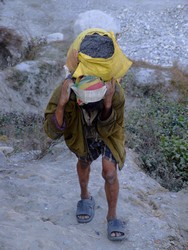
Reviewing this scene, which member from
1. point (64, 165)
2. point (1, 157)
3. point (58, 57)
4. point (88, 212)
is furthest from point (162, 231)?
point (58, 57)

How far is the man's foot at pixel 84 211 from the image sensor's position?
4.13m

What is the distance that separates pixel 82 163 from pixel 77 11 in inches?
385

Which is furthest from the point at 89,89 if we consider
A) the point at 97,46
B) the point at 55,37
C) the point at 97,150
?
the point at 55,37

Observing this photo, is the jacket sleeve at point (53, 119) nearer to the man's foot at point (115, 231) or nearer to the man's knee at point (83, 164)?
the man's knee at point (83, 164)

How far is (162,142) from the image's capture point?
19.8 feet

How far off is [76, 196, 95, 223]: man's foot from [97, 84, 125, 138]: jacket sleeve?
0.76 m

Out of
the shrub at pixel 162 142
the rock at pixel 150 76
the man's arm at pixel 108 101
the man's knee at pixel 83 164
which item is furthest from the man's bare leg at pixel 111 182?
the rock at pixel 150 76

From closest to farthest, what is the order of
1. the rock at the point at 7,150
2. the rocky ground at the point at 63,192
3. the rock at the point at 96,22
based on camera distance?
1. the rocky ground at the point at 63,192
2. the rock at the point at 7,150
3. the rock at the point at 96,22

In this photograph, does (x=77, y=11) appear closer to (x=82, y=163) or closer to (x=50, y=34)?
(x=50, y=34)

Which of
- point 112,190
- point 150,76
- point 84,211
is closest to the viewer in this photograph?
point 112,190

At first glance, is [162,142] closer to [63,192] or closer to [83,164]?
[63,192]

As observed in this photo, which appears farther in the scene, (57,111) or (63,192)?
(63,192)

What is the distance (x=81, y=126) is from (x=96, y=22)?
8613mm

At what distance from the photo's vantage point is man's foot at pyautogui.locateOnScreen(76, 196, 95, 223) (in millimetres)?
4129
